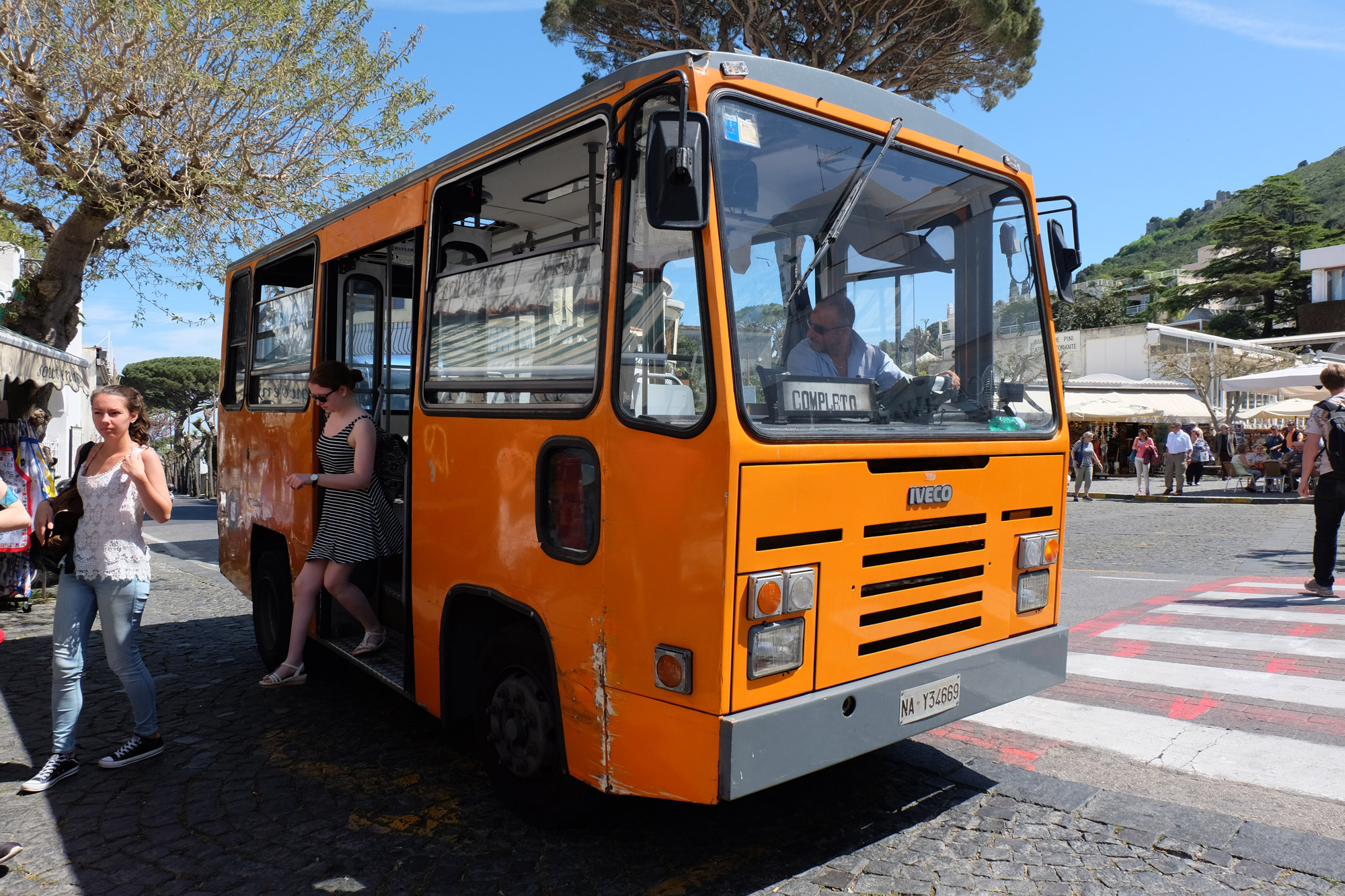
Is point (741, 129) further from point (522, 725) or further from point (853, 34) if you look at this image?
point (853, 34)

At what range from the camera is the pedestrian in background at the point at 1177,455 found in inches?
878

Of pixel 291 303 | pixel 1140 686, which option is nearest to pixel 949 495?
pixel 1140 686

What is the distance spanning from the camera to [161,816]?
404 cm

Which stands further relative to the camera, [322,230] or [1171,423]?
[1171,423]

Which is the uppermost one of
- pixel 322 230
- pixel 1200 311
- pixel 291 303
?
pixel 1200 311

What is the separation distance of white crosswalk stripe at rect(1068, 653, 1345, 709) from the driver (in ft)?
11.2

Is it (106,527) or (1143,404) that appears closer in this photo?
(106,527)

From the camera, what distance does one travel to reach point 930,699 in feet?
11.5

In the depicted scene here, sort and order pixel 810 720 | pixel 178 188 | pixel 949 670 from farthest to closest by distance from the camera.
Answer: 1. pixel 178 188
2. pixel 949 670
3. pixel 810 720

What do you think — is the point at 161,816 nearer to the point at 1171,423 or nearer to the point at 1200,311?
the point at 1171,423

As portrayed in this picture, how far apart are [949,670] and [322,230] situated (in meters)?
4.39

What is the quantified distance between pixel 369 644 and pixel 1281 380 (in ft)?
68.9

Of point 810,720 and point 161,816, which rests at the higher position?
point 810,720

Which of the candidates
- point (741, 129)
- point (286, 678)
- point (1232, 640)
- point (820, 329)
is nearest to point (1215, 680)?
point (1232, 640)
